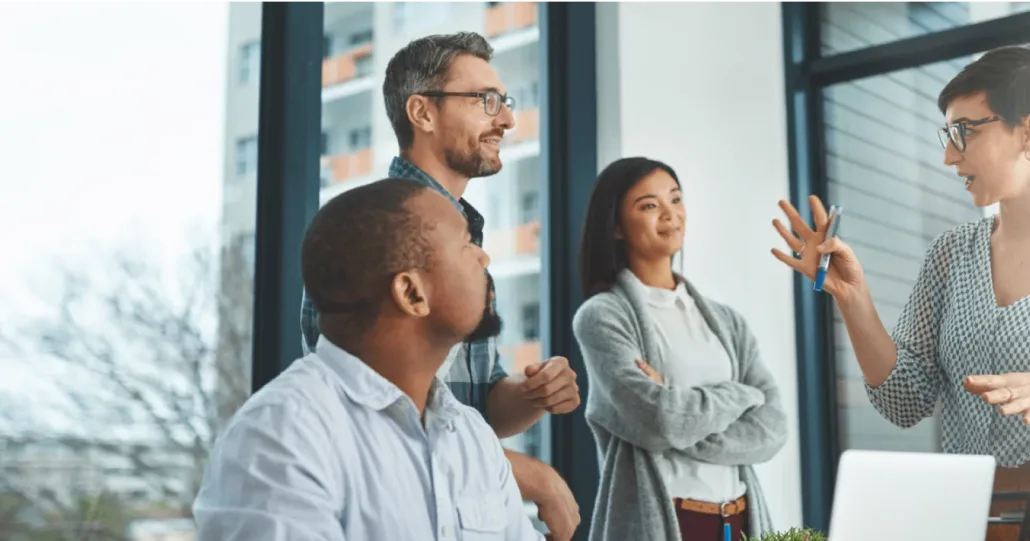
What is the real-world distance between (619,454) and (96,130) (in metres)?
1.41

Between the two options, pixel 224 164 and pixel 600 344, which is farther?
pixel 600 344

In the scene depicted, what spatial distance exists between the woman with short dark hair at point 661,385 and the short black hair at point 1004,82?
32.4 inches

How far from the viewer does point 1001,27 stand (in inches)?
144

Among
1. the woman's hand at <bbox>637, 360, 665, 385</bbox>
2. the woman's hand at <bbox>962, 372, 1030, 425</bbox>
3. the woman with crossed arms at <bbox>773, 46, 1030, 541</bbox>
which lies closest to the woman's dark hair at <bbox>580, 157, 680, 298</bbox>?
the woman's hand at <bbox>637, 360, 665, 385</bbox>

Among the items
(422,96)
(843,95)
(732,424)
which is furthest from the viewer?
(843,95)

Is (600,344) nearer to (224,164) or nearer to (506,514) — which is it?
(224,164)

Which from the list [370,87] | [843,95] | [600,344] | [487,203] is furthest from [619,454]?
[843,95]

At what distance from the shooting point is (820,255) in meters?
2.21

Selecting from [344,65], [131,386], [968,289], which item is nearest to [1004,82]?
[968,289]

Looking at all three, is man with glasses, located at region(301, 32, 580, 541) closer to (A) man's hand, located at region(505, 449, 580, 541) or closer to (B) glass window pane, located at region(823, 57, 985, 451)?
(A) man's hand, located at region(505, 449, 580, 541)

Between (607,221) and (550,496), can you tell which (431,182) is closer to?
(550,496)

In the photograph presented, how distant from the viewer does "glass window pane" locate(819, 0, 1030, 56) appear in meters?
3.76

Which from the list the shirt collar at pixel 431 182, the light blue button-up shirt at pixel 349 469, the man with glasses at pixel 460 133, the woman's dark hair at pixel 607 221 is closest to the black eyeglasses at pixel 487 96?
the man with glasses at pixel 460 133

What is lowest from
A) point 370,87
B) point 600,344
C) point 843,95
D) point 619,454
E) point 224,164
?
point 619,454
